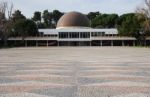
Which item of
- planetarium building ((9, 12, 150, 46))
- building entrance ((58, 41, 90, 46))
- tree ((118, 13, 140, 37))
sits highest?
tree ((118, 13, 140, 37))

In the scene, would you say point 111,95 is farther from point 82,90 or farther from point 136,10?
point 136,10

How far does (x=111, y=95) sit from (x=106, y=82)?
2823mm

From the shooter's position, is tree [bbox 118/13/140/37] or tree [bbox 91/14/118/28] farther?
tree [bbox 91/14/118/28]

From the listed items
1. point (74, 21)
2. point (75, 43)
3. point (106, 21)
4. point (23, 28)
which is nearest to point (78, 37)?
point (75, 43)

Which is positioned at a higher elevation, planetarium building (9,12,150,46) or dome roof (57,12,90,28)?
dome roof (57,12,90,28)

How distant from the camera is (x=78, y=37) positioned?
108m

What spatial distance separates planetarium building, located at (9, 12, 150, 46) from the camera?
4050 inches

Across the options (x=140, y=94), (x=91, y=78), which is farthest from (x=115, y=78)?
(x=140, y=94)

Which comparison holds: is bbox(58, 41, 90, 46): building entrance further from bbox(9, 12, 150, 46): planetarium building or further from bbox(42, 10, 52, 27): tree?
bbox(42, 10, 52, 27): tree

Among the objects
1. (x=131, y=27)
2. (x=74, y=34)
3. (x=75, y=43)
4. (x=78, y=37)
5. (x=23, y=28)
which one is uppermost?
(x=131, y=27)

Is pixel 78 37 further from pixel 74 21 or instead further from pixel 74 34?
pixel 74 21

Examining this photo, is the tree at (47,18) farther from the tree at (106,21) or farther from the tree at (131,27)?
the tree at (131,27)

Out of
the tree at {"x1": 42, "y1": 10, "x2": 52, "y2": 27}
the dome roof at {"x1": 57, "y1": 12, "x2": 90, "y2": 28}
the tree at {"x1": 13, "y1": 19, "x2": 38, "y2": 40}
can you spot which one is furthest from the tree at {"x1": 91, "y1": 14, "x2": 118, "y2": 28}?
the tree at {"x1": 13, "y1": 19, "x2": 38, "y2": 40}

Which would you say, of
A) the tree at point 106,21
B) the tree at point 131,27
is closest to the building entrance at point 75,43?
the tree at point 131,27
